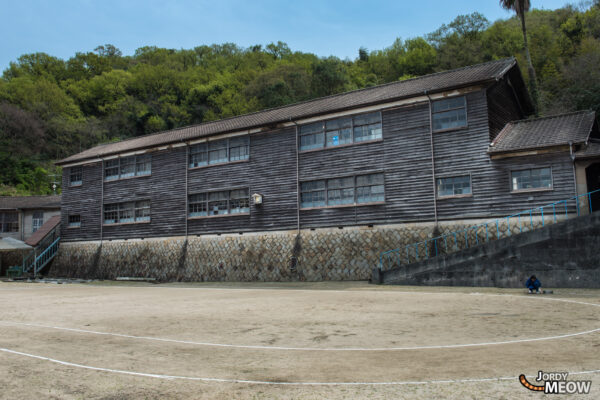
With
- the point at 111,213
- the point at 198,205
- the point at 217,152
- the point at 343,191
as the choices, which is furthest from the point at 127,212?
the point at 343,191

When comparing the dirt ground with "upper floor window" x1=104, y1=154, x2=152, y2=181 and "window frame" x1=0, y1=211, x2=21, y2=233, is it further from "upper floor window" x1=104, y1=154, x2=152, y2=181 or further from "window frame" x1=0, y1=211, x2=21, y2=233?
"window frame" x1=0, y1=211, x2=21, y2=233

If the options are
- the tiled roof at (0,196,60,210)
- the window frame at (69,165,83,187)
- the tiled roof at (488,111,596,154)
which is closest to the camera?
the tiled roof at (488,111,596,154)

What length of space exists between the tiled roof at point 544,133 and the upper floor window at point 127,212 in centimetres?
2140

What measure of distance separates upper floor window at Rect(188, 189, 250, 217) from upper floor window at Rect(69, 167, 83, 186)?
37.1 ft

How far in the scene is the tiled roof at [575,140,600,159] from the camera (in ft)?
52.4

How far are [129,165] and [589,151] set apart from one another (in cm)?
2676

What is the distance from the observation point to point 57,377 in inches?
203

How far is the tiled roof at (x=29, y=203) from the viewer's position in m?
36.5

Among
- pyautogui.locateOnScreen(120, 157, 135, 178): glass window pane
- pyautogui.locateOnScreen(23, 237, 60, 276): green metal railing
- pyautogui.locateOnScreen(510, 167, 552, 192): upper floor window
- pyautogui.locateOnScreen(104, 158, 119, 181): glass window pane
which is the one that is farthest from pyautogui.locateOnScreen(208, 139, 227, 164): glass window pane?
pyautogui.locateOnScreen(510, 167, 552, 192): upper floor window

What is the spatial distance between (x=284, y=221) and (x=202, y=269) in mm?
6055

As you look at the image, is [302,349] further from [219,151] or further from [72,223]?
[72,223]

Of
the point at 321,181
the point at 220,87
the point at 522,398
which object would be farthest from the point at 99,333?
the point at 220,87

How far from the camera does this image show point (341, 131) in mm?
22359

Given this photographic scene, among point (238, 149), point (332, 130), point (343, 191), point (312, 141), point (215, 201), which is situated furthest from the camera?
point (215, 201)
